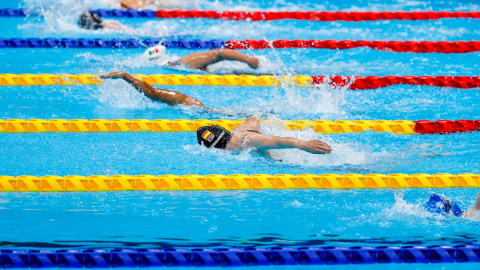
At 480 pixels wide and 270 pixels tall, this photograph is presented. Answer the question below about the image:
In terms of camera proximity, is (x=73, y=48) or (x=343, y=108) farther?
(x=73, y=48)

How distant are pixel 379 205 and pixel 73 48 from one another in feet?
14.1

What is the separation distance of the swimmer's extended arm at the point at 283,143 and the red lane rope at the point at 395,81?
6.40 feet

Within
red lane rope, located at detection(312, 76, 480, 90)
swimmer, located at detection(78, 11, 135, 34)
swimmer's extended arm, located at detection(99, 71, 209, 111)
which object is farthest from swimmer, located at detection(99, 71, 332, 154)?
swimmer, located at detection(78, 11, 135, 34)

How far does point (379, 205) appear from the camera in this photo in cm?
377

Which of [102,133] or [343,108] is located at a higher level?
[343,108]

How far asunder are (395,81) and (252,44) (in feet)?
5.57

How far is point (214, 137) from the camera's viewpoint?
437 centimetres

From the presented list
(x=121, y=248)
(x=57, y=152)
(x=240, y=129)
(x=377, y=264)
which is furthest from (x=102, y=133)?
(x=377, y=264)

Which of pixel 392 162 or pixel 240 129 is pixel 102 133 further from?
pixel 392 162

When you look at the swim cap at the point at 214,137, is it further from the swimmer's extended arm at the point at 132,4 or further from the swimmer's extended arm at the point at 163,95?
the swimmer's extended arm at the point at 132,4

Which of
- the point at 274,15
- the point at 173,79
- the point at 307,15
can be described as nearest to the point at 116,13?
the point at 274,15

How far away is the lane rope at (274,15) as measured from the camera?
868 cm

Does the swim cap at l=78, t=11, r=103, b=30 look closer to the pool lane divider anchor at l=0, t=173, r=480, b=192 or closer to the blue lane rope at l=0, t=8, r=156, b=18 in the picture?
the blue lane rope at l=0, t=8, r=156, b=18

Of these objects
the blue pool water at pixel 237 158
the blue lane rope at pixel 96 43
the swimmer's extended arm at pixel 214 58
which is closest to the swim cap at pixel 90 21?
the blue pool water at pixel 237 158
